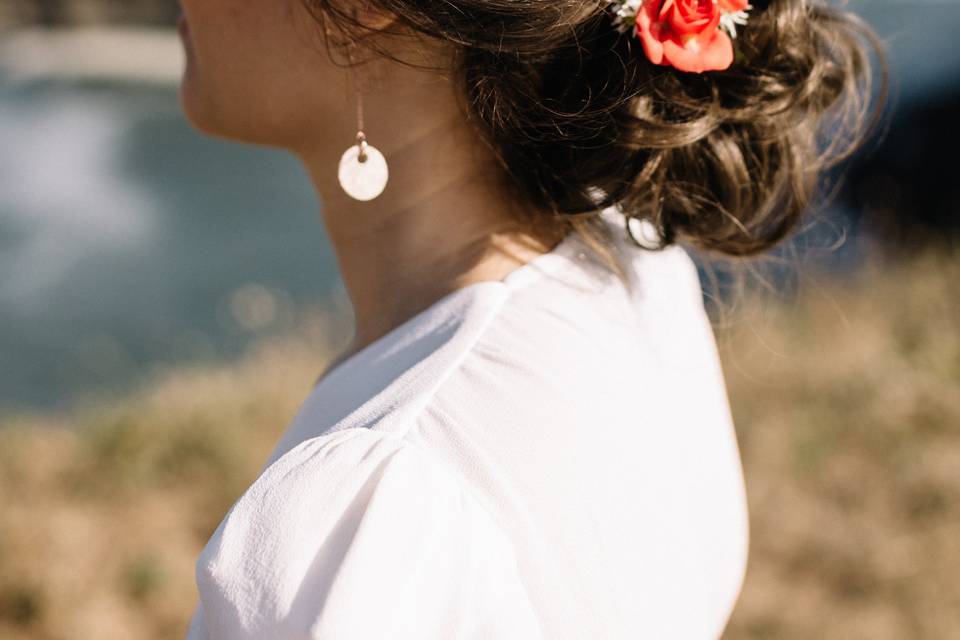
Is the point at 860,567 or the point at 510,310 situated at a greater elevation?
the point at 510,310

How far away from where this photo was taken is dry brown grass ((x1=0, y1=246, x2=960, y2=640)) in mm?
2707

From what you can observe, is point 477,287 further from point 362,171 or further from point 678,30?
point 678,30

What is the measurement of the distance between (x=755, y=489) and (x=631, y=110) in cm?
248

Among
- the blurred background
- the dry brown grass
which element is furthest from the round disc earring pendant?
the dry brown grass

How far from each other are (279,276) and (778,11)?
5.84m

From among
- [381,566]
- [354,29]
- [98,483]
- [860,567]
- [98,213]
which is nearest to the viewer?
[381,566]

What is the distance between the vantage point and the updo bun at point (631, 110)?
102 centimetres

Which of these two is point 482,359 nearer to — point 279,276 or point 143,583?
point 143,583

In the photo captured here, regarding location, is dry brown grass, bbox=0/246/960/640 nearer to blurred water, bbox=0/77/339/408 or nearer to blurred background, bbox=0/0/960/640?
blurred background, bbox=0/0/960/640

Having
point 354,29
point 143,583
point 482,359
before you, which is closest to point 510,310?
point 482,359

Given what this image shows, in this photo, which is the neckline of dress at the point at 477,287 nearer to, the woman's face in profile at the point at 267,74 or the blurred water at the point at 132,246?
the woman's face in profile at the point at 267,74

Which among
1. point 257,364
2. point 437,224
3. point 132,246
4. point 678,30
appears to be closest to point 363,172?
point 437,224

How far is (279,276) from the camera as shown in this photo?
6.73 m

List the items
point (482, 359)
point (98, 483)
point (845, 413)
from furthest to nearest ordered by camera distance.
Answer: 1. point (845, 413)
2. point (98, 483)
3. point (482, 359)
